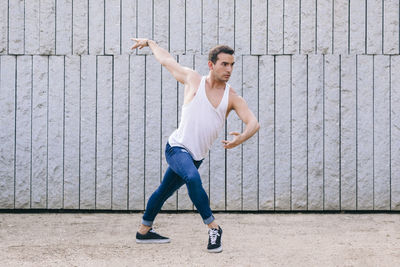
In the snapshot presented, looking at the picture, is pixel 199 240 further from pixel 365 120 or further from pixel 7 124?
pixel 7 124

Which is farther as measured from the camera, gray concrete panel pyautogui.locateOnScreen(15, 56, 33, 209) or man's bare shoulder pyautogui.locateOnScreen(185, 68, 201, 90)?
gray concrete panel pyautogui.locateOnScreen(15, 56, 33, 209)

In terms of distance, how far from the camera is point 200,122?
14.5 feet

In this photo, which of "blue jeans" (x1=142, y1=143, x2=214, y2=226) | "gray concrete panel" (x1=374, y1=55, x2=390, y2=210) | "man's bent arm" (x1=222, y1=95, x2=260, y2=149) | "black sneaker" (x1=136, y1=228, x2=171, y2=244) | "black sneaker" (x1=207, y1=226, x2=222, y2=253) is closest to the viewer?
"man's bent arm" (x1=222, y1=95, x2=260, y2=149)

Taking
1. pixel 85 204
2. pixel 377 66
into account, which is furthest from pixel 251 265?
pixel 377 66

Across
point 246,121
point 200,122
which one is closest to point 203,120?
point 200,122

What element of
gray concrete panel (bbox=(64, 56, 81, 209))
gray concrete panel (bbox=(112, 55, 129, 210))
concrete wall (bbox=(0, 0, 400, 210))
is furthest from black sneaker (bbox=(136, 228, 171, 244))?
gray concrete panel (bbox=(64, 56, 81, 209))

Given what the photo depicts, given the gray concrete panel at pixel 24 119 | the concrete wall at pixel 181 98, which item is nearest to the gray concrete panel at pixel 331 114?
the concrete wall at pixel 181 98

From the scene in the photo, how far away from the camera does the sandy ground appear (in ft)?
14.0

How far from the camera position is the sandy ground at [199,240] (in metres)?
4.25

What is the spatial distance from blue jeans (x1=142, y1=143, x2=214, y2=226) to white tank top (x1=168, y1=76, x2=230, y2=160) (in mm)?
86

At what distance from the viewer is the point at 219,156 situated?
6.34 metres

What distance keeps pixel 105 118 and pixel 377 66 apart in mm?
3243

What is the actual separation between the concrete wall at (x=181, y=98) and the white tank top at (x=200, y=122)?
1.84 m

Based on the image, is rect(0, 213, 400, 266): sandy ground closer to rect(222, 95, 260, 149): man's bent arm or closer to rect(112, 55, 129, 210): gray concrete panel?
rect(112, 55, 129, 210): gray concrete panel
